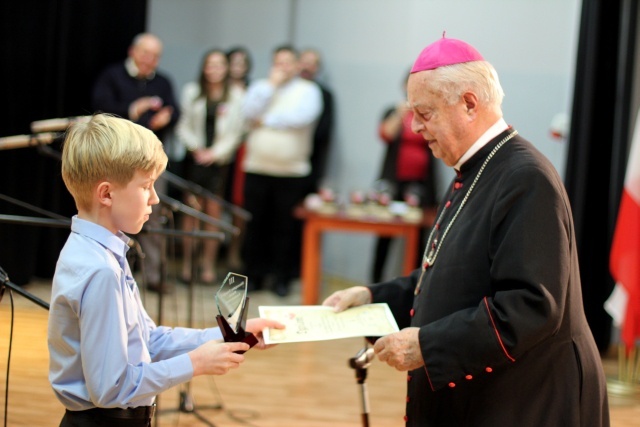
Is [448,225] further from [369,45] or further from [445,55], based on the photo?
[369,45]

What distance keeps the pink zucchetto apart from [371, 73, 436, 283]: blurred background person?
429cm

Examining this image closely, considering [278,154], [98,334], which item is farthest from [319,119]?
[98,334]

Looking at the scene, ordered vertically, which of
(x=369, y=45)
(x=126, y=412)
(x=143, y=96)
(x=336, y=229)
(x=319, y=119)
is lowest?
(x=336, y=229)

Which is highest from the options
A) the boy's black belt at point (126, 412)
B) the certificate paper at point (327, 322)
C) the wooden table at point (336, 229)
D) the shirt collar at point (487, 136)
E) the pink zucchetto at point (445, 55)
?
the pink zucchetto at point (445, 55)

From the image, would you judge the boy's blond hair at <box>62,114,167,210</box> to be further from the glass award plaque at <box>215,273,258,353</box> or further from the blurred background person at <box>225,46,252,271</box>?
the blurred background person at <box>225,46,252,271</box>

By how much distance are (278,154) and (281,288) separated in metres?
1.01

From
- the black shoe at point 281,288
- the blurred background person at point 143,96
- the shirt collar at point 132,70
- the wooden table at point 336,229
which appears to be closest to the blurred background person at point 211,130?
the blurred background person at point 143,96

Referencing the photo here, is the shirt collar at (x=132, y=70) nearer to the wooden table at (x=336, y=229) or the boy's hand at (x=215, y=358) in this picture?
the wooden table at (x=336, y=229)

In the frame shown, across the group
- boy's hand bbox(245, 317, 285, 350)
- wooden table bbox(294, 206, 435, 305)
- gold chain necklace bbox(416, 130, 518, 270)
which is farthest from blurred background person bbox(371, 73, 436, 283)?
boy's hand bbox(245, 317, 285, 350)

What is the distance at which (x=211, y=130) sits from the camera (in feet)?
22.1

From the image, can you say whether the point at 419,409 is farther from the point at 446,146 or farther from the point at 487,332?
the point at 446,146

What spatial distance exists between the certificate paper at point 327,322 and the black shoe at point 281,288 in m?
4.21

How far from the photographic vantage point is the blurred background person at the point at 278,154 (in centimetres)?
643

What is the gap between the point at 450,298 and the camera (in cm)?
210
